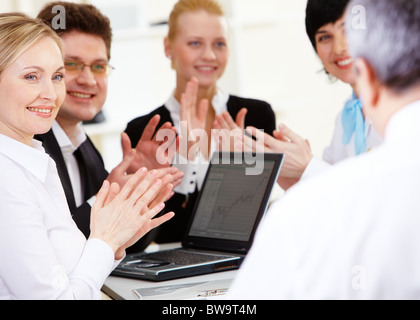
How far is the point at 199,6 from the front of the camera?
2621 millimetres

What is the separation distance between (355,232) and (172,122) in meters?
1.87

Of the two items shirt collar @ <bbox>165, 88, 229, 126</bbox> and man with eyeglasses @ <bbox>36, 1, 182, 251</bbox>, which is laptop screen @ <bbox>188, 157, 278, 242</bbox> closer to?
man with eyeglasses @ <bbox>36, 1, 182, 251</bbox>

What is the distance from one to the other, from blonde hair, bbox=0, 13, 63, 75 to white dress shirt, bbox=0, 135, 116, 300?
0.63ft

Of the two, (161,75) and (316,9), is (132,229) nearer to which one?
(316,9)

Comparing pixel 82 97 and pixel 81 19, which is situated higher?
pixel 81 19

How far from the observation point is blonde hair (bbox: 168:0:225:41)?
8.56 feet

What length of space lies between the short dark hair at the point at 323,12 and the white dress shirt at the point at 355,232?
132cm

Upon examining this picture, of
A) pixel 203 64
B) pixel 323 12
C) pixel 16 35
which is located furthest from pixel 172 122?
pixel 16 35

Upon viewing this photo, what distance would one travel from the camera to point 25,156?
4.49ft

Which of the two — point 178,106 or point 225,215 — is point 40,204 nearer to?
point 225,215

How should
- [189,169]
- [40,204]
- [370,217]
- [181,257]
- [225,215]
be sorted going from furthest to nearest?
[189,169] → [225,215] → [181,257] → [40,204] → [370,217]

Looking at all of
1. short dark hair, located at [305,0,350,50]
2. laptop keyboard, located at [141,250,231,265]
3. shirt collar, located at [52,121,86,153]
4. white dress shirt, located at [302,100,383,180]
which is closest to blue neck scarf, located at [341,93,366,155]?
white dress shirt, located at [302,100,383,180]

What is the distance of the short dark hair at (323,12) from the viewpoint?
2.00 metres
